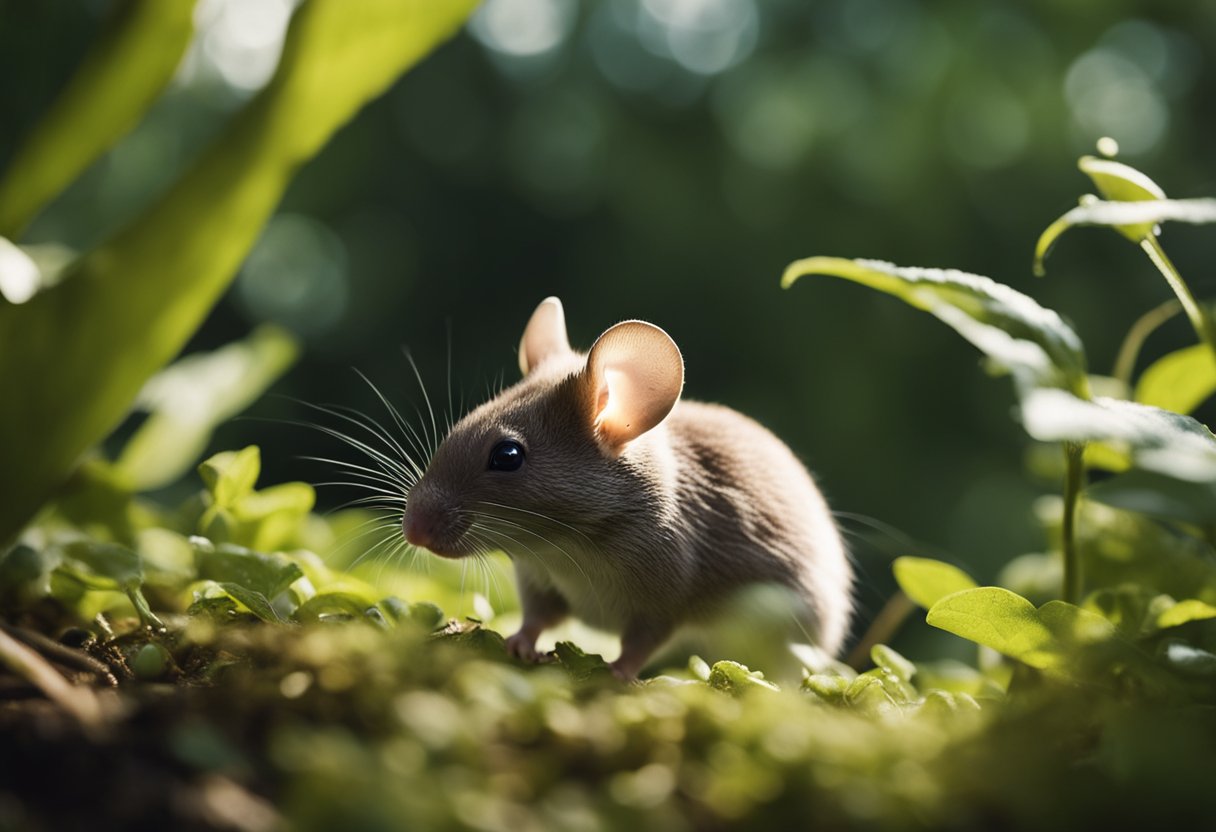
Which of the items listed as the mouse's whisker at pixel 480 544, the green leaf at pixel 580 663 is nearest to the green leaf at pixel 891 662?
the green leaf at pixel 580 663

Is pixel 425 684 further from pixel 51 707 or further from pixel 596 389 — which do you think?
pixel 596 389

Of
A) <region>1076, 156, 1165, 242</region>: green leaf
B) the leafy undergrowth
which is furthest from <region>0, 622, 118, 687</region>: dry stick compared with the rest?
<region>1076, 156, 1165, 242</region>: green leaf

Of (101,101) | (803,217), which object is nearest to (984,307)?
(101,101)

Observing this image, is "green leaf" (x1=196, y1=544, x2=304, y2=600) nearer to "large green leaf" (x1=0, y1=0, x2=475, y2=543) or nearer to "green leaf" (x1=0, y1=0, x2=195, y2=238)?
"large green leaf" (x1=0, y1=0, x2=475, y2=543)

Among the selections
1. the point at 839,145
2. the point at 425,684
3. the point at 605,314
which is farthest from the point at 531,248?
the point at 425,684

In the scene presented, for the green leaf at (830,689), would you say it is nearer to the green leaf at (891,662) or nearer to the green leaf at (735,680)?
the green leaf at (735,680)

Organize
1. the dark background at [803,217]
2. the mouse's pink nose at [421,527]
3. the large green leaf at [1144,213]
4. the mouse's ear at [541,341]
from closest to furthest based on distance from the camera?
the large green leaf at [1144,213] → the mouse's pink nose at [421,527] → the mouse's ear at [541,341] → the dark background at [803,217]

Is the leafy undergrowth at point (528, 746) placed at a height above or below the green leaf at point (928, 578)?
above
